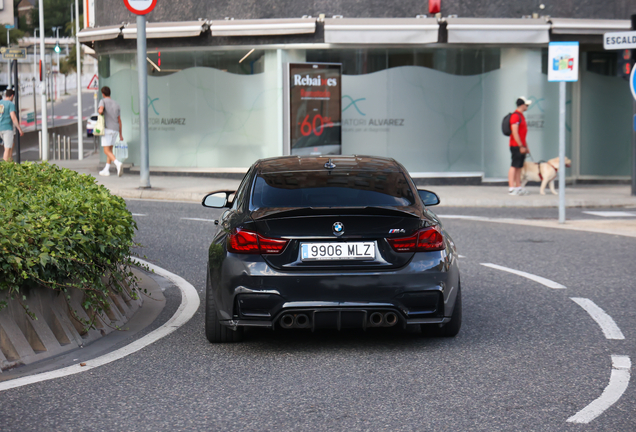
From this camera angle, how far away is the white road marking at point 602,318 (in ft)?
21.0

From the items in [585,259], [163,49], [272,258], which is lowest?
[585,259]

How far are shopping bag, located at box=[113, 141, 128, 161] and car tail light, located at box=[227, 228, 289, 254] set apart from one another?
1647cm

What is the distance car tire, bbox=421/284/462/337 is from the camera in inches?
239

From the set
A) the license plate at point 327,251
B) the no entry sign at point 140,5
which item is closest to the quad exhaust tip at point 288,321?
the license plate at point 327,251

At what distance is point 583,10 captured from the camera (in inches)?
822

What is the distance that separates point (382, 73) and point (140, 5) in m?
6.00

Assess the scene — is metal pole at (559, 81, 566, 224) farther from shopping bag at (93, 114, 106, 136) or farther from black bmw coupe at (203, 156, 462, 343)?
shopping bag at (93, 114, 106, 136)

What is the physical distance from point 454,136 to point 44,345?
1643cm

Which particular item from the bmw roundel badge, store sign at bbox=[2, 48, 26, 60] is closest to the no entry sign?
store sign at bbox=[2, 48, 26, 60]

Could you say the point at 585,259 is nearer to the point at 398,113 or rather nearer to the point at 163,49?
the point at 398,113

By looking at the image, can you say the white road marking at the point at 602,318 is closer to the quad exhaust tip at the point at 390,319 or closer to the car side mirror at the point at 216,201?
the quad exhaust tip at the point at 390,319

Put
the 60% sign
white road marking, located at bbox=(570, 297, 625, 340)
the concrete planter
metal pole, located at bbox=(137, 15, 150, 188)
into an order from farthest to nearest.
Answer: the 60% sign
metal pole, located at bbox=(137, 15, 150, 188)
white road marking, located at bbox=(570, 297, 625, 340)
the concrete planter

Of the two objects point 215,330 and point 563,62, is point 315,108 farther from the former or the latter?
point 215,330

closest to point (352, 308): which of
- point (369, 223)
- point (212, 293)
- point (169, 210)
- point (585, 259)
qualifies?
point (369, 223)
